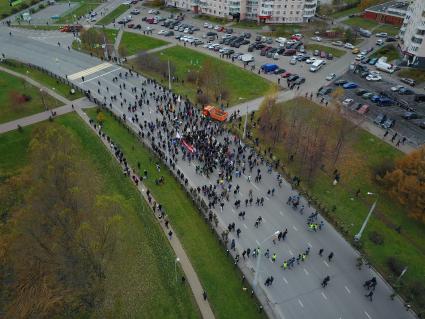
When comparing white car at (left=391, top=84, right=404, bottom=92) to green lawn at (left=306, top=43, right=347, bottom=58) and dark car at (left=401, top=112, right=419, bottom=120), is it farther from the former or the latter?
green lawn at (left=306, top=43, right=347, bottom=58)

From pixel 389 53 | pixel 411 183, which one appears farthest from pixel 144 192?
pixel 389 53

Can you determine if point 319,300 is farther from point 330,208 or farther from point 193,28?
point 193,28

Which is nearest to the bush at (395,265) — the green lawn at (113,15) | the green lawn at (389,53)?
the green lawn at (389,53)

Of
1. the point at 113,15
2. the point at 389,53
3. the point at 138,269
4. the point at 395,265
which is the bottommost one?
the point at 138,269

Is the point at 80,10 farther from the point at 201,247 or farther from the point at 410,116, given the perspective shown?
the point at 201,247

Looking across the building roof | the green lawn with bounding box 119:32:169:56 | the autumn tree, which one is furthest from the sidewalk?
the building roof

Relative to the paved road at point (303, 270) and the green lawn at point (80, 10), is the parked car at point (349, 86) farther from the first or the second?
the green lawn at point (80, 10)
